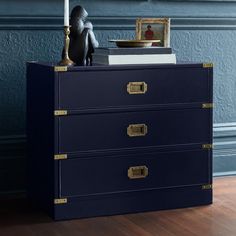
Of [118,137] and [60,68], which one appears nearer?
[60,68]

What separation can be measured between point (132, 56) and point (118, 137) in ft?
1.02

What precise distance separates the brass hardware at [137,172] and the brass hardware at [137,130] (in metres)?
0.13

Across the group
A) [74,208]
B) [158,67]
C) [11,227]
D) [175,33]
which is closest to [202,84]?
[158,67]

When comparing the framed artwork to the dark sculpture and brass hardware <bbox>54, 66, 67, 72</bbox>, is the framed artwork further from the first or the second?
brass hardware <bbox>54, 66, 67, 72</bbox>

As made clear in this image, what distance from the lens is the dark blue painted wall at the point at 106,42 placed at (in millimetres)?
3068

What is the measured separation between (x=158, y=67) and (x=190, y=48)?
575 millimetres

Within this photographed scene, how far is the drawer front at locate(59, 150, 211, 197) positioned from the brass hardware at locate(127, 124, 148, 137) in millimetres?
84

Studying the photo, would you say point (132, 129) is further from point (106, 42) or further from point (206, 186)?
point (106, 42)

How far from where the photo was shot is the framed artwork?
121 inches

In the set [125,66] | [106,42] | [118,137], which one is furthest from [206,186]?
[106,42]

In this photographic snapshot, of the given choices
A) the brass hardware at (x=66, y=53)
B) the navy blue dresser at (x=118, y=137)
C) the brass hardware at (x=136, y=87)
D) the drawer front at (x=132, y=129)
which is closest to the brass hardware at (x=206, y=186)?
the navy blue dresser at (x=118, y=137)

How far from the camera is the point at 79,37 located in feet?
9.56

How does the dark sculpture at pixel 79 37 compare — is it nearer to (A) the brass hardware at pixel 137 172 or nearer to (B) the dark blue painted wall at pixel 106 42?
(B) the dark blue painted wall at pixel 106 42

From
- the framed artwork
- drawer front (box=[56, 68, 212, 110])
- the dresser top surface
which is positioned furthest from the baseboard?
the framed artwork
